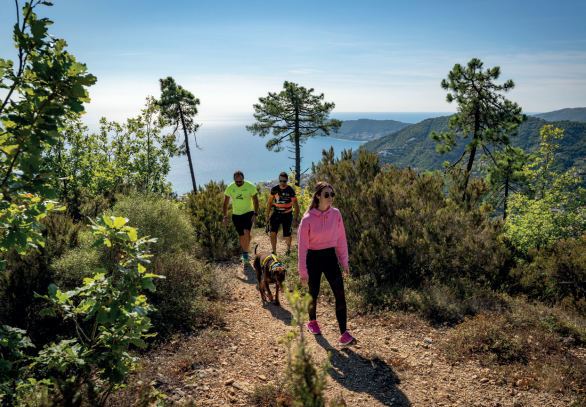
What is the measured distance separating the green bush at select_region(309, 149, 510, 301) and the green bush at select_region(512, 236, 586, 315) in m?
0.57

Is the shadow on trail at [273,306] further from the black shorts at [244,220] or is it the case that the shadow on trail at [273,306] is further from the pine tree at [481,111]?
the pine tree at [481,111]

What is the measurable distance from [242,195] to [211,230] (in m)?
2.02

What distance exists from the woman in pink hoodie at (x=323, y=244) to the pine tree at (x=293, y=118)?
22134mm

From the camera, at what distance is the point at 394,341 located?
4.48 meters

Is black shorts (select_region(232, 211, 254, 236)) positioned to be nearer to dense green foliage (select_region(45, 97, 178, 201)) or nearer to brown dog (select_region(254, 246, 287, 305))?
brown dog (select_region(254, 246, 287, 305))

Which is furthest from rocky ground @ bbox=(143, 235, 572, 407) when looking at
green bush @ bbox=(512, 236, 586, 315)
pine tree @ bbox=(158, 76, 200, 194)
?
pine tree @ bbox=(158, 76, 200, 194)

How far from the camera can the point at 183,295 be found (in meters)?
5.20

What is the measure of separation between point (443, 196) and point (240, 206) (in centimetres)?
470

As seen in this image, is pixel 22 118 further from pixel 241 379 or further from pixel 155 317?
pixel 155 317

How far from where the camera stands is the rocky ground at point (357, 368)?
10.9 feet

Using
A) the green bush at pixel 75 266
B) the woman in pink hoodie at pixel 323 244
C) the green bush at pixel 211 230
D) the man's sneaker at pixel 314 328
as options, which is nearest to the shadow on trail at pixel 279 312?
the man's sneaker at pixel 314 328

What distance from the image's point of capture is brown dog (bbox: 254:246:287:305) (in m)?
5.03

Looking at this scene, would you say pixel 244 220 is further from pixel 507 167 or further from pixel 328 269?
pixel 507 167

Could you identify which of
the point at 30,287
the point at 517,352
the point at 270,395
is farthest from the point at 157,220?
the point at 517,352
